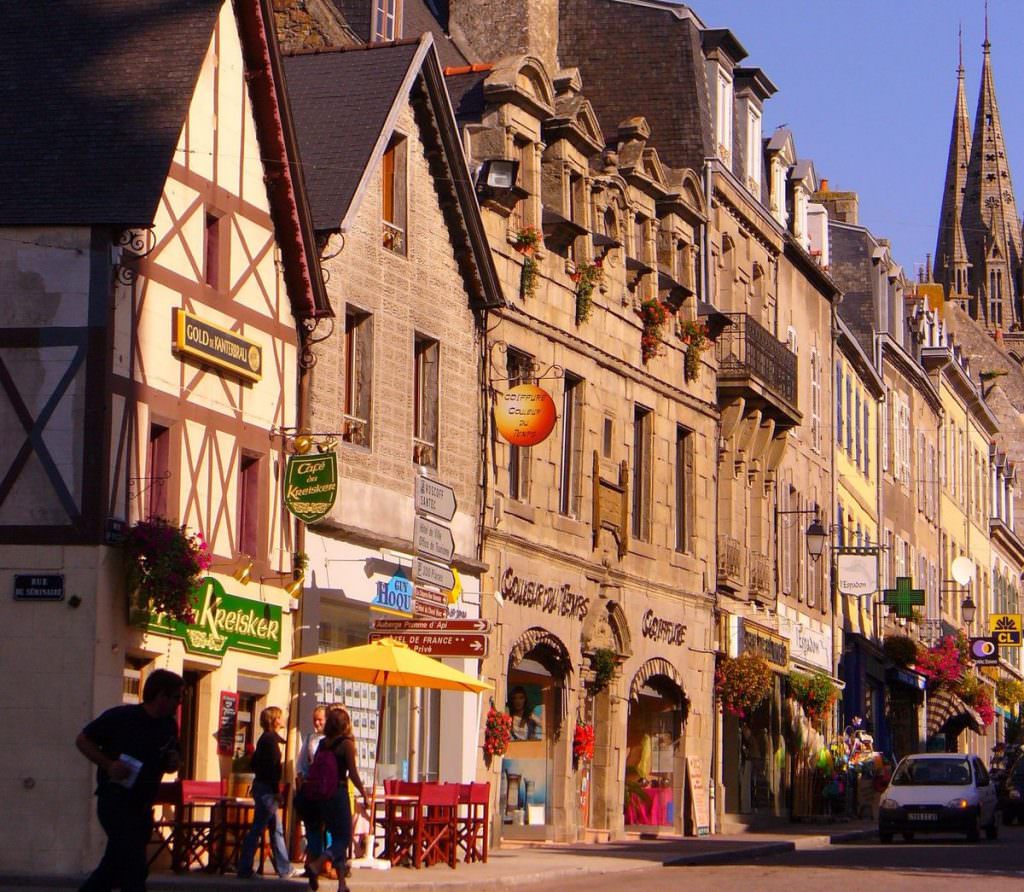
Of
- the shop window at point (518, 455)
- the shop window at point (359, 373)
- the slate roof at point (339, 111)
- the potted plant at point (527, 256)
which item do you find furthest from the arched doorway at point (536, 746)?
the slate roof at point (339, 111)

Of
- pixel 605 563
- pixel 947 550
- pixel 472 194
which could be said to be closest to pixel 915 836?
pixel 605 563

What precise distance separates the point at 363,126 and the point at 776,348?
51.2 feet

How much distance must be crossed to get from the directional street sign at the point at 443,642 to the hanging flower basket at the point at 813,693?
18834 mm

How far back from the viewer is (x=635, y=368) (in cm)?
3256

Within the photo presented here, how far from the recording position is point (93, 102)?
21625 mm

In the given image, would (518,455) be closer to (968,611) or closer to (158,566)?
(158,566)

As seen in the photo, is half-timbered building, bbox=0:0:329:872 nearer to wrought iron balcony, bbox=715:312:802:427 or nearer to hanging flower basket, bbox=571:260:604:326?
hanging flower basket, bbox=571:260:604:326

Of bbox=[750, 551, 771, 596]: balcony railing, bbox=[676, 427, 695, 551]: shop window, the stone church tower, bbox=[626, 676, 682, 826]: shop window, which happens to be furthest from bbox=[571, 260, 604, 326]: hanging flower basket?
the stone church tower

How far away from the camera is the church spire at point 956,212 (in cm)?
16775

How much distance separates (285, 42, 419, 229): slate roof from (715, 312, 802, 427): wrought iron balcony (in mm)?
12129

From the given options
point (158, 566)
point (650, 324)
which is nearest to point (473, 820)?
point (158, 566)

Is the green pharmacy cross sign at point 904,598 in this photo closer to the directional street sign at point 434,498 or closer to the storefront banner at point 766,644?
the storefront banner at point 766,644

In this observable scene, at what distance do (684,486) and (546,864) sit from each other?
40.6ft

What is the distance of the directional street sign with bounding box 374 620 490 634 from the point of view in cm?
2238
